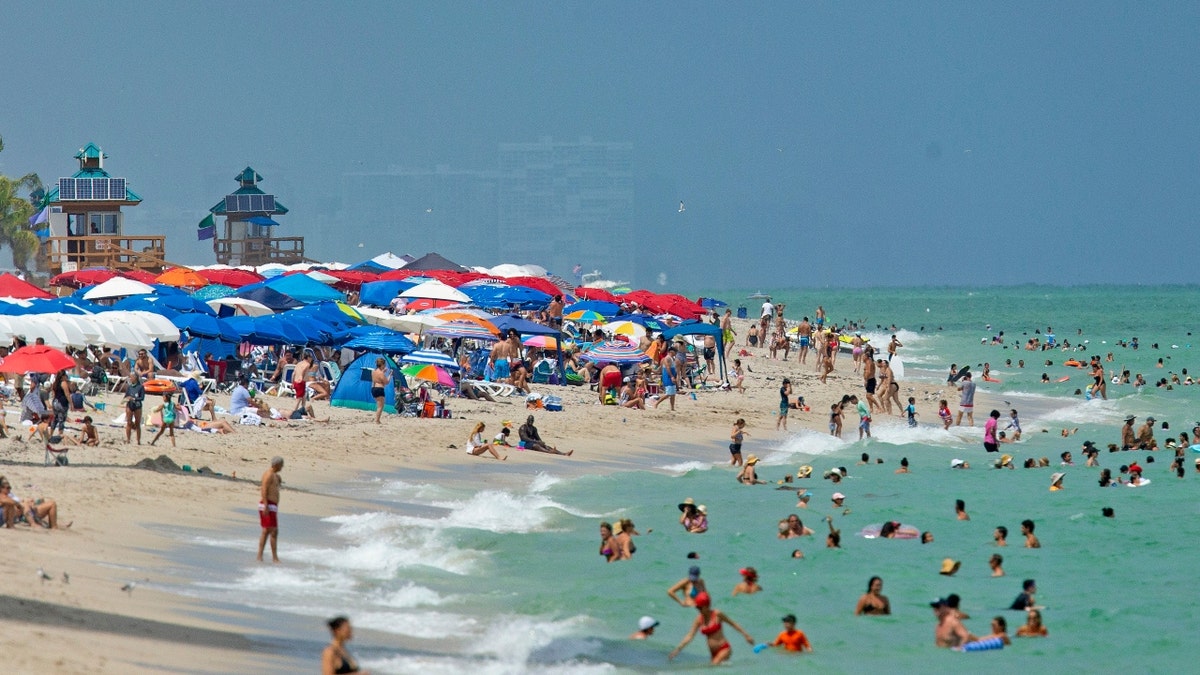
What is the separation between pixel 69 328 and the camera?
21.0m

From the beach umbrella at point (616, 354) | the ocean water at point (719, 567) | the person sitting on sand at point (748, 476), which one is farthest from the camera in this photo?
the beach umbrella at point (616, 354)

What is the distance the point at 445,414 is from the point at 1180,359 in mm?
37333

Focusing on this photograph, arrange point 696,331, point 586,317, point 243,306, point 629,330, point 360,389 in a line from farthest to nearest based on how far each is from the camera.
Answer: point 586,317
point 629,330
point 696,331
point 243,306
point 360,389

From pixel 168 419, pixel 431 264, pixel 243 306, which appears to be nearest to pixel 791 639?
pixel 168 419

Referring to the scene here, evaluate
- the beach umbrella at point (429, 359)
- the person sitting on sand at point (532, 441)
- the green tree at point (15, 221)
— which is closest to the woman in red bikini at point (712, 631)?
the person sitting on sand at point (532, 441)

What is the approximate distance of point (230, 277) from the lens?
120 feet

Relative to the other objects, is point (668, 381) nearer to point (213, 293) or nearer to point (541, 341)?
point (541, 341)

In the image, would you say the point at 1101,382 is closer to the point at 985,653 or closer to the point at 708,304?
the point at 708,304

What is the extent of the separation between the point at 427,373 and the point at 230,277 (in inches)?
554

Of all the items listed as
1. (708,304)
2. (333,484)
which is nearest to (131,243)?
(708,304)

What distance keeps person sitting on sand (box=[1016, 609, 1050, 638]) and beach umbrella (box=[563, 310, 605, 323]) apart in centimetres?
2339

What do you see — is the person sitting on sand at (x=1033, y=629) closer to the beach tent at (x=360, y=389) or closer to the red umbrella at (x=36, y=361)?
the red umbrella at (x=36, y=361)

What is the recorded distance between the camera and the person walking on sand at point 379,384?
22.6m

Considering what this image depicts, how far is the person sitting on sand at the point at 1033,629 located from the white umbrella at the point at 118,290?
21.3m
